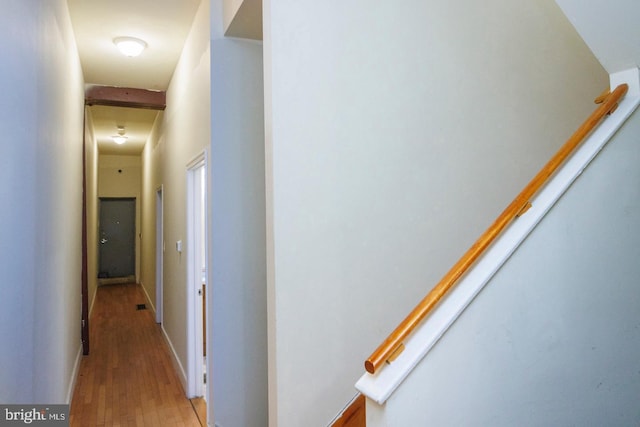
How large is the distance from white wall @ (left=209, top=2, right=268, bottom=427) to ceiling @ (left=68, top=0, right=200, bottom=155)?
70 centimetres

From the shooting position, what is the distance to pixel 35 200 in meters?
1.97

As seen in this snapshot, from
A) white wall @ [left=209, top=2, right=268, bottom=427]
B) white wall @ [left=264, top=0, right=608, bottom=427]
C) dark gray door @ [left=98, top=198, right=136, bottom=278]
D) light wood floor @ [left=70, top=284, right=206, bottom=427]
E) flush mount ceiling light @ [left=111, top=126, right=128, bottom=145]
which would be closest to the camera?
white wall @ [left=264, top=0, right=608, bottom=427]

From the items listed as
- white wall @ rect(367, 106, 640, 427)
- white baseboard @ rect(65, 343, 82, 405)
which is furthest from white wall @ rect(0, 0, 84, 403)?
white wall @ rect(367, 106, 640, 427)

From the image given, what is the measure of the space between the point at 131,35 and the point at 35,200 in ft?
6.95

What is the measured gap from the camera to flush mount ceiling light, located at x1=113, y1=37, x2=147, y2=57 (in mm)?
3533

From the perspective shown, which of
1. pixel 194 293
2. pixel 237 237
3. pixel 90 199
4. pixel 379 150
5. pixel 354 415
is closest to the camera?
pixel 354 415

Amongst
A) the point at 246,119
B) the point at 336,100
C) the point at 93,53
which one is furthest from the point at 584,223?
the point at 93,53

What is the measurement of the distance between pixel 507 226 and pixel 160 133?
5.12 metres

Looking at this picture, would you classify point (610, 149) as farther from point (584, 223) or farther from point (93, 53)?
point (93, 53)

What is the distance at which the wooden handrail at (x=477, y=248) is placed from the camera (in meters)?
1.26

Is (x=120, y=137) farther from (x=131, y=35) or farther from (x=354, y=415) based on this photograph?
(x=354, y=415)

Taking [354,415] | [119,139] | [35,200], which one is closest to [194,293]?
[35,200]

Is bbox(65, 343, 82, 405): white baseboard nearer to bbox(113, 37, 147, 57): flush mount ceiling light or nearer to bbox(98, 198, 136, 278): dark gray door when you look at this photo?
bbox(113, 37, 147, 57): flush mount ceiling light

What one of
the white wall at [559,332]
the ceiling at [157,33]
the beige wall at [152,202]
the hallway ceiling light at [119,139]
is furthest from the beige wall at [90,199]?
the white wall at [559,332]
